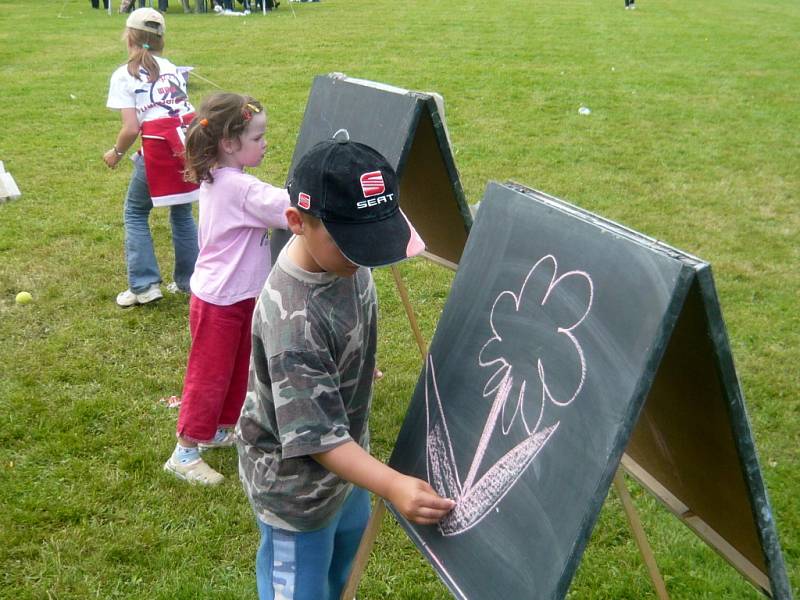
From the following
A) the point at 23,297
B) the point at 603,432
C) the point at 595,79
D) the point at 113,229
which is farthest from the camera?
the point at 595,79

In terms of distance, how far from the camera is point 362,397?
7.42ft

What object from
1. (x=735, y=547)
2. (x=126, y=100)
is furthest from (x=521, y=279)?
(x=126, y=100)

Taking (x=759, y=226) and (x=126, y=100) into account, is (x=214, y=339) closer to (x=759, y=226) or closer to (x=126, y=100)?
(x=126, y=100)

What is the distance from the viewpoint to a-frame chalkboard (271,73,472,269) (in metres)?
3.20

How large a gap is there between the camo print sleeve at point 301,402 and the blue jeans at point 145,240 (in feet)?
11.7

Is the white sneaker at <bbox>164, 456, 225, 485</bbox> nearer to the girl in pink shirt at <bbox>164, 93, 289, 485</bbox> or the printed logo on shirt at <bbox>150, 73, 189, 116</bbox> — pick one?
the girl in pink shirt at <bbox>164, 93, 289, 485</bbox>

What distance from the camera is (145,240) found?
5.44m

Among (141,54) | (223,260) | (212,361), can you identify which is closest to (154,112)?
(141,54)

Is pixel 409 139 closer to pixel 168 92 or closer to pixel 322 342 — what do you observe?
pixel 322 342

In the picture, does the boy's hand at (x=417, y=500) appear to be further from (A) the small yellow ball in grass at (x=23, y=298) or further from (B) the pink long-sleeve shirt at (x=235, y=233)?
(A) the small yellow ball in grass at (x=23, y=298)

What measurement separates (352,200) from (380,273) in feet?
14.0

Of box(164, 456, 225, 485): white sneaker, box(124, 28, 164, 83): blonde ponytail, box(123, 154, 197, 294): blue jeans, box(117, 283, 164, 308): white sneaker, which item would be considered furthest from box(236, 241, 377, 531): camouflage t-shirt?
box(117, 283, 164, 308): white sneaker

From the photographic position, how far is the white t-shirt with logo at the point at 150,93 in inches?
187

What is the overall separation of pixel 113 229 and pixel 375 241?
18.0 feet
